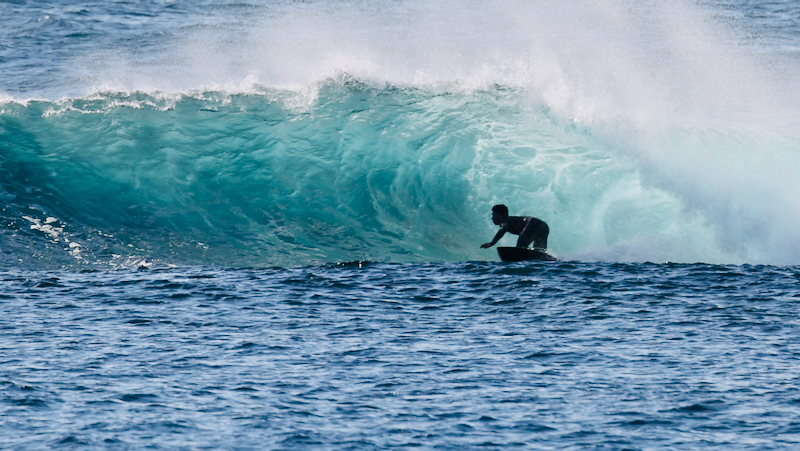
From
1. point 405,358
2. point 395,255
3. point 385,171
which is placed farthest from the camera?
point 385,171

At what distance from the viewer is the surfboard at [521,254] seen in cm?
1537

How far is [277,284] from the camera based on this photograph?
14.5 m

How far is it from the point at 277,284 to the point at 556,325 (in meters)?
4.55

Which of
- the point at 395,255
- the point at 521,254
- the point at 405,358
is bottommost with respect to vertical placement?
the point at 405,358

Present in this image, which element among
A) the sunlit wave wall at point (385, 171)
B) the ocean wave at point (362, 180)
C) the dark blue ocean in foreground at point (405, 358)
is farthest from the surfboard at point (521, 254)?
the sunlit wave wall at point (385, 171)

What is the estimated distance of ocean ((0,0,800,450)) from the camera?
9023mm

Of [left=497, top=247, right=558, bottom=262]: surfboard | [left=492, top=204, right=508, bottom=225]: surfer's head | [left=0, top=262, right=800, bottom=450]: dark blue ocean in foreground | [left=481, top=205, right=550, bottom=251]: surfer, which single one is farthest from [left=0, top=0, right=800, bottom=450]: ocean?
[left=492, top=204, right=508, bottom=225]: surfer's head

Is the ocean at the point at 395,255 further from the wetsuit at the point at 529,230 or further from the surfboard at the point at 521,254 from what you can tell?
the wetsuit at the point at 529,230

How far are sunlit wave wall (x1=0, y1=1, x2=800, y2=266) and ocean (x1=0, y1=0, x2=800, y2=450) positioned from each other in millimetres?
68

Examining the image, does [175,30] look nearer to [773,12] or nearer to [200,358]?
[773,12]

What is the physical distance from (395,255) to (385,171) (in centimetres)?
328

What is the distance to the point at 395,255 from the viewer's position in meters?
17.2

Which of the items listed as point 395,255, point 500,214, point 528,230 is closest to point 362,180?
point 395,255

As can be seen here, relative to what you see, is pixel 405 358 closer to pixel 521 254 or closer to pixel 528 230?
pixel 521 254
